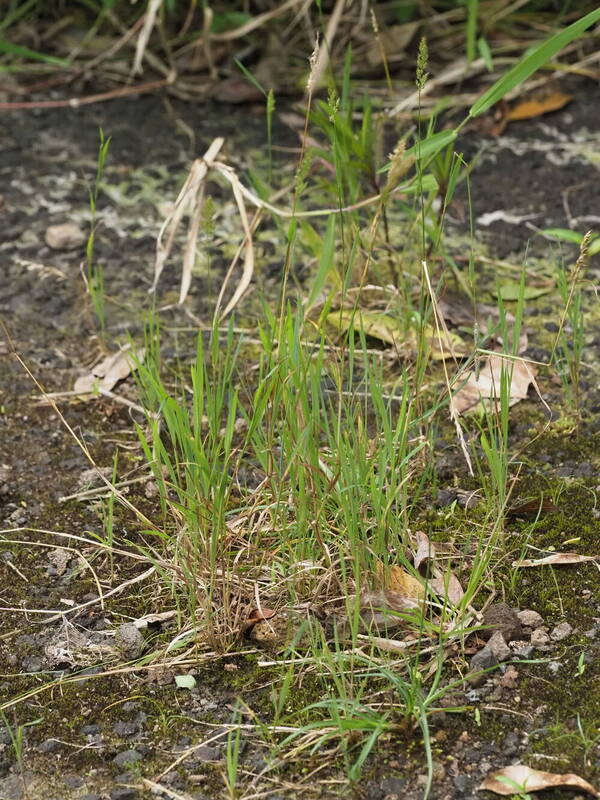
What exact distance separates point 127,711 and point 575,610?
0.76m

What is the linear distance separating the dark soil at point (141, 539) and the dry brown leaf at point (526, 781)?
0.06ft

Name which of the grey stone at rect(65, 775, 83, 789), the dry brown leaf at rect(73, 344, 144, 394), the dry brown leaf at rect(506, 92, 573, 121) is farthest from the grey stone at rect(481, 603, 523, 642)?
the dry brown leaf at rect(506, 92, 573, 121)

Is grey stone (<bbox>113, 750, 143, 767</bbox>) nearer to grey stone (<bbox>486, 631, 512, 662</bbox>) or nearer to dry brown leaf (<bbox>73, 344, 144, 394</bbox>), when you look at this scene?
grey stone (<bbox>486, 631, 512, 662</bbox>)

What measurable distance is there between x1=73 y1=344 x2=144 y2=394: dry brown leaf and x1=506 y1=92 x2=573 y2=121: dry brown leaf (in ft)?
5.64

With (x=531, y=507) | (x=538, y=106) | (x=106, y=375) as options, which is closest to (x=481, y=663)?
(x=531, y=507)

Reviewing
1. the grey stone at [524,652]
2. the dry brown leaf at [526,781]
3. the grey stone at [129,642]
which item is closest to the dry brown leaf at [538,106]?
the grey stone at [524,652]

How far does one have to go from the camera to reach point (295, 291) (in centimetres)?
286

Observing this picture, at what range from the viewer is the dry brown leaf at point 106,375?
253 cm

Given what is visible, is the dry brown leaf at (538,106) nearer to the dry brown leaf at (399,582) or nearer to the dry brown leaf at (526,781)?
the dry brown leaf at (399,582)

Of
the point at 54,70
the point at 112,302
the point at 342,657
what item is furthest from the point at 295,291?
the point at 54,70

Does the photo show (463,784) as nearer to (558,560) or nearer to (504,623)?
(504,623)

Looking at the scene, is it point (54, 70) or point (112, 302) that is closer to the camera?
point (112, 302)

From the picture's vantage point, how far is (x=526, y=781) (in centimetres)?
150

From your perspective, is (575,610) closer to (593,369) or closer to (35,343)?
(593,369)
